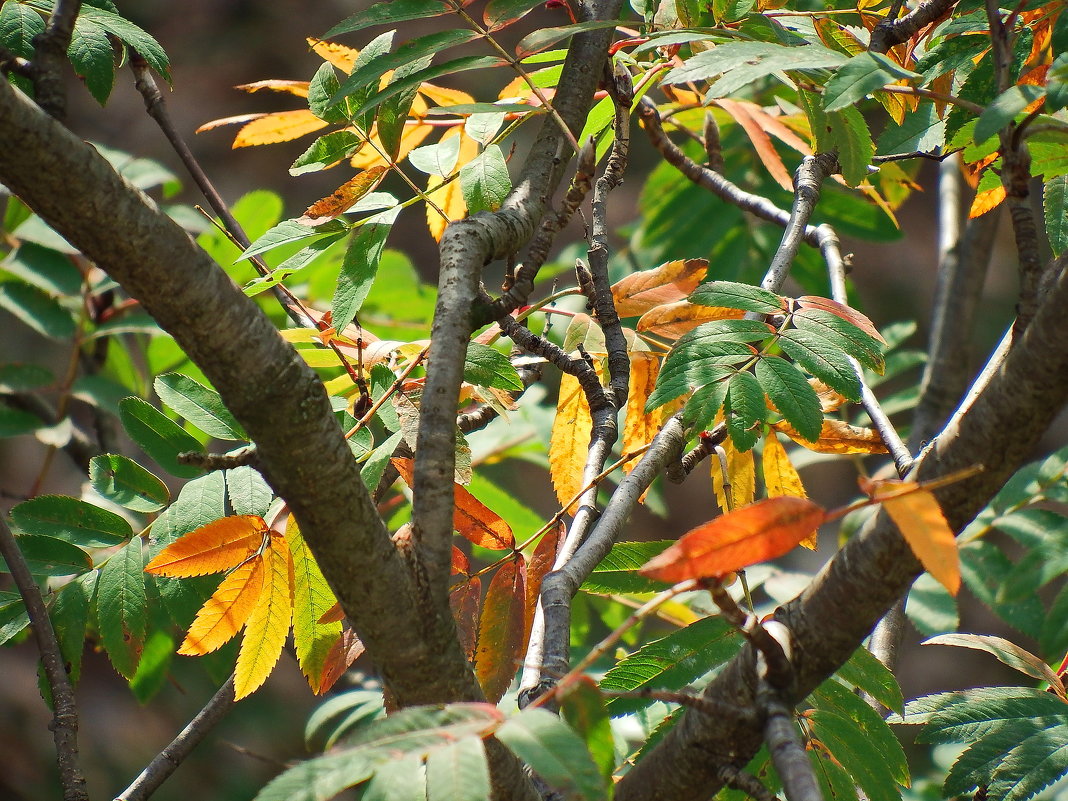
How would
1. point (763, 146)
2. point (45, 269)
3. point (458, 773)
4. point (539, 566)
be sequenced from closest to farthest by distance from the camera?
point (458, 773)
point (539, 566)
point (763, 146)
point (45, 269)

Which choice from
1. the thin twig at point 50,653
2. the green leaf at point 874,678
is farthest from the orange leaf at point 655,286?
the thin twig at point 50,653

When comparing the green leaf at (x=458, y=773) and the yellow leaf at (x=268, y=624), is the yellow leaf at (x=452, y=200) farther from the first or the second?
the green leaf at (x=458, y=773)

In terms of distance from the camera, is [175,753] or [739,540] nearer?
[739,540]

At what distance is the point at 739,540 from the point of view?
48 cm

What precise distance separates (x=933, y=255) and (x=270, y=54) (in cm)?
265

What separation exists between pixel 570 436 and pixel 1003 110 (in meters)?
0.51

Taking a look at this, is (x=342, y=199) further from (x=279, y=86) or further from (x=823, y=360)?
(x=823, y=360)

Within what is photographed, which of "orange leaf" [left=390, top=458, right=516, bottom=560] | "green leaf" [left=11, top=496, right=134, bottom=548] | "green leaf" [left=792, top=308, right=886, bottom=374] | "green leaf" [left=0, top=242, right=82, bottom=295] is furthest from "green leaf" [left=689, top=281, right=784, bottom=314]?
"green leaf" [left=0, top=242, right=82, bottom=295]

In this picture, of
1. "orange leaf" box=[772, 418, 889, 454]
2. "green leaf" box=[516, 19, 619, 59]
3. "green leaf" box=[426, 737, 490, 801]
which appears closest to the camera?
"green leaf" box=[426, 737, 490, 801]

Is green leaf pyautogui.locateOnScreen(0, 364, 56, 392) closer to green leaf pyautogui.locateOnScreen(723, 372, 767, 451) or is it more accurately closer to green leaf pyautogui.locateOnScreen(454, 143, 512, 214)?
green leaf pyautogui.locateOnScreen(454, 143, 512, 214)

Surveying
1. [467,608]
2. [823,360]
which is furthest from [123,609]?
[823,360]

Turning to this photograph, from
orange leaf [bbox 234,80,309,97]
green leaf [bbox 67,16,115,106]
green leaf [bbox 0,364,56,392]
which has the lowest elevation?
green leaf [bbox 67,16,115,106]

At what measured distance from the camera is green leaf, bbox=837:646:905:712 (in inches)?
29.0

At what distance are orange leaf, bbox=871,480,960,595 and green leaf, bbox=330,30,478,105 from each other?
424 mm
